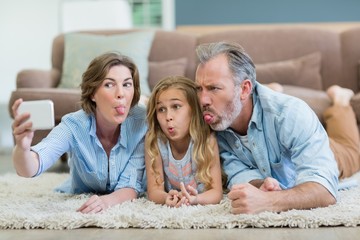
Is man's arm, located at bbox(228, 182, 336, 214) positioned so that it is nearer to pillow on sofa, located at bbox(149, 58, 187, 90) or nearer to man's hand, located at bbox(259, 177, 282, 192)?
man's hand, located at bbox(259, 177, 282, 192)

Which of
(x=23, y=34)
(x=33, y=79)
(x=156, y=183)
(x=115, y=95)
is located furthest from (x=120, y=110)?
(x=23, y=34)

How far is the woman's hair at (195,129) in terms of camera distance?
2.07 meters

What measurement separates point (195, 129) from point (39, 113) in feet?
2.09

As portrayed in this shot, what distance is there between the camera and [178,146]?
85.0 inches

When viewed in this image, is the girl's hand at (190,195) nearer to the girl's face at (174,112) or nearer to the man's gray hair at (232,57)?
the girl's face at (174,112)

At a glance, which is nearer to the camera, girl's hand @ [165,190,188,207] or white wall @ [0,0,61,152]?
girl's hand @ [165,190,188,207]

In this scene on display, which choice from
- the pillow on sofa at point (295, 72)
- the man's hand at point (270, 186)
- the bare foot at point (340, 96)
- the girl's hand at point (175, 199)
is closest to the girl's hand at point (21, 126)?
the girl's hand at point (175, 199)

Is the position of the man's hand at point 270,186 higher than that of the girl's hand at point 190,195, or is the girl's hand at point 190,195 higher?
the man's hand at point 270,186

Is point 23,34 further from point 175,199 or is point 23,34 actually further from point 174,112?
point 175,199

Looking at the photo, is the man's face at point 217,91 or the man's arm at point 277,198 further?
the man's face at point 217,91

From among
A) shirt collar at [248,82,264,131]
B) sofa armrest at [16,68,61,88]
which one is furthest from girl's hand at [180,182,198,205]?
sofa armrest at [16,68,61,88]

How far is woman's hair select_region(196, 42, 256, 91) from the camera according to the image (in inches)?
78.0

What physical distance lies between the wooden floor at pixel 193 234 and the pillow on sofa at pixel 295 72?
6.28ft

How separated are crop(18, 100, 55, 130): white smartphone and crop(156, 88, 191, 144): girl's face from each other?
0.53 metres
